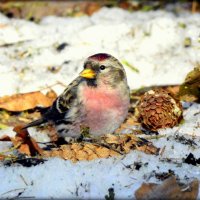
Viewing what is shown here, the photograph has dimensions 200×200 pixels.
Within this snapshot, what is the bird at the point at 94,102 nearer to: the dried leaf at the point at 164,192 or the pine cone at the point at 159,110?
the pine cone at the point at 159,110

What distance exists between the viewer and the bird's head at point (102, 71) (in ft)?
15.1

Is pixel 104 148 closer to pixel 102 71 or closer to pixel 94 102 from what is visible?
pixel 94 102

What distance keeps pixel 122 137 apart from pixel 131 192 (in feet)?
2.52

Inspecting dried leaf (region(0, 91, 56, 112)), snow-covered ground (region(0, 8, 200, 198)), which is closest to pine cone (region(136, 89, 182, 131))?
snow-covered ground (region(0, 8, 200, 198))

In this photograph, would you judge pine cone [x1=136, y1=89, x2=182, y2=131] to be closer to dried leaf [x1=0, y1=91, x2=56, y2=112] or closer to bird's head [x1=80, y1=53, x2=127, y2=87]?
bird's head [x1=80, y1=53, x2=127, y2=87]

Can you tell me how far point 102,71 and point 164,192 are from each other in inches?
75.2

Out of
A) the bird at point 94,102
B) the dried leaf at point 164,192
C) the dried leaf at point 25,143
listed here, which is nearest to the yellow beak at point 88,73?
the bird at point 94,102

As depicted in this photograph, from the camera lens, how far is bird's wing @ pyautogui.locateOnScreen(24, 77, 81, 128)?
4.69 m

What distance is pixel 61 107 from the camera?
188 inches

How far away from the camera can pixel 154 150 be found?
366 centimetres

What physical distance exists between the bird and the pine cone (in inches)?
8.1

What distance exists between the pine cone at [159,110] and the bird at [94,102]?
20 centimetres

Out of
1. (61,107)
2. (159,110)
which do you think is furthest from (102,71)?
(159,110)

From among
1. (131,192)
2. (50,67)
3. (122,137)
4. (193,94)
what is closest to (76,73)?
(50,67)
